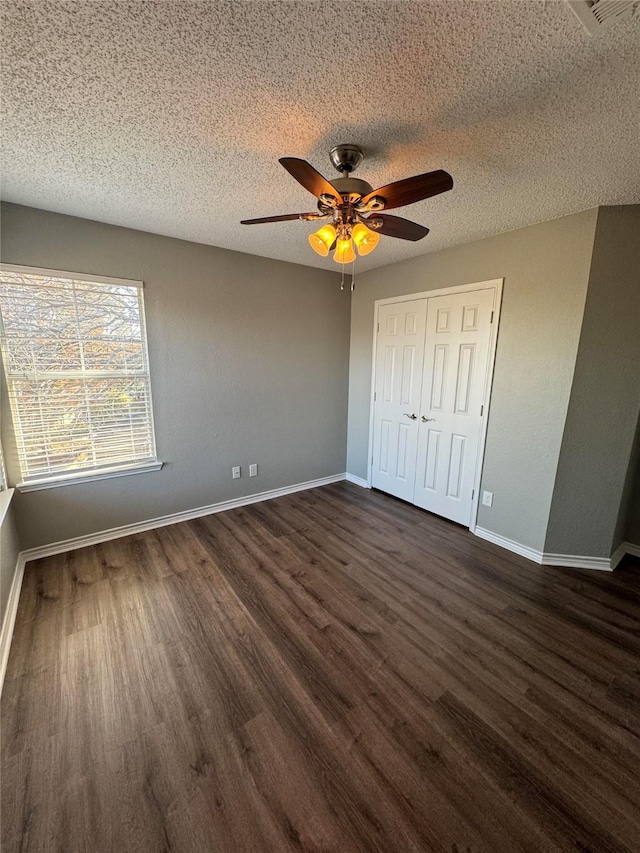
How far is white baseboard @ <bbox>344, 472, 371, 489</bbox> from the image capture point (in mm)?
3965

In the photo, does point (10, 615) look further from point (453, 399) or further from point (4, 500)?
point (453, 399)

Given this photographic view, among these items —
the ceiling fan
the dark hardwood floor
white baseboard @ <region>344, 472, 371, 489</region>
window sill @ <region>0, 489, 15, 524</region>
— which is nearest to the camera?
the dark hardwood floor

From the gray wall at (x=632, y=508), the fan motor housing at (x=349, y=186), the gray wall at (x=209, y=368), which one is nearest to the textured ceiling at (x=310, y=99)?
the fan motor housing at (x=349, y=186)

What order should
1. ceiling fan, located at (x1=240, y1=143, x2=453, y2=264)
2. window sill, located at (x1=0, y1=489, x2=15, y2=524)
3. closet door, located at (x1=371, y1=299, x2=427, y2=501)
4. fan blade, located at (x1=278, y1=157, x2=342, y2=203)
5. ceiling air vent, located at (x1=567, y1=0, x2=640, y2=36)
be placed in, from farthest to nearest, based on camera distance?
closet door, located at (x1=371, y1=299, x2=427, y2=501), window sill, located at (x1=0, y1=489, x2=15, y2=524), ceiling fan, located at (x1=240, y1=143, x2=453, y2=264), fan blade, located at (x1=278, y1=157, x2=342, y2=203), ceiling air vent, located at (x1=567, y1=0, x2=640, y2=36)

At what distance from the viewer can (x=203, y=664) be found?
165 centimetres

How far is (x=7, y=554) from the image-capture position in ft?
6.64

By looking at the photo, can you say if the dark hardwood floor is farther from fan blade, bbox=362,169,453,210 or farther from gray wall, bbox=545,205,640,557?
fan blade, bbox=362,169,453,210

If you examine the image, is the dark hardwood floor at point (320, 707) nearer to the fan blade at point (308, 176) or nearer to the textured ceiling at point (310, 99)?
the fan blade at point (308, 176)

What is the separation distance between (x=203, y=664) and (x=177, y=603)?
1.72 ft

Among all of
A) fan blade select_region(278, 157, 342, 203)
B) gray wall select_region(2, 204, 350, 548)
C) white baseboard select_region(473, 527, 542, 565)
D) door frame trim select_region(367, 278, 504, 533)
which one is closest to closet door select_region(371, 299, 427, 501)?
door frame trim select_region(367, 278, 504, 533)

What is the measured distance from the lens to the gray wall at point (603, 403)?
2090 mm

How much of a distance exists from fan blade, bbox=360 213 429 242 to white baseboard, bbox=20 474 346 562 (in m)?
2.72

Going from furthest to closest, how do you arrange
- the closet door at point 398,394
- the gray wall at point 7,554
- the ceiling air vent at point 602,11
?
the closet door at point 398,394
the gray wall at point 7,554
the ceiling air vent at point 602,11

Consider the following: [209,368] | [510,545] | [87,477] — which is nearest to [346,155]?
[209,368]
